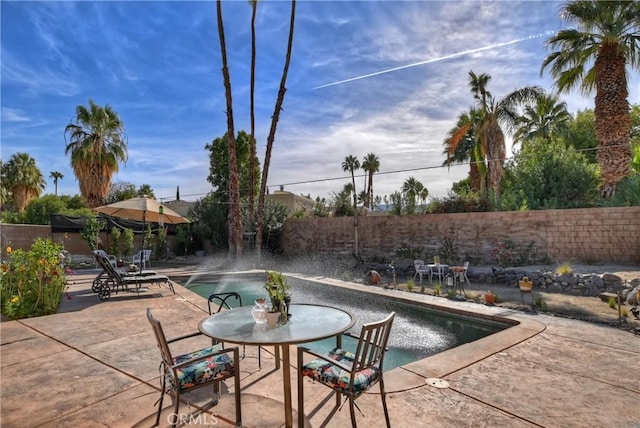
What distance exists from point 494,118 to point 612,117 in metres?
5.18

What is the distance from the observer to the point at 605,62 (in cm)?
977

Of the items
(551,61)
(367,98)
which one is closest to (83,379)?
(367,98)

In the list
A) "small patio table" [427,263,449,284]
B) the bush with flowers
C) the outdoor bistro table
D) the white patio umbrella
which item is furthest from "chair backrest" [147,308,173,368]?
"small patio table" [427,263,449,284]

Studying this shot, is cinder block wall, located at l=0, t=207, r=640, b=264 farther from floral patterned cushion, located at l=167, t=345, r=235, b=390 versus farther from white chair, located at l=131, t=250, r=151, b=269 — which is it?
floral patterned cushion, located at l=167, t=345, r=235, b=390

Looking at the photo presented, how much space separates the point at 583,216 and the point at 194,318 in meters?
9.53

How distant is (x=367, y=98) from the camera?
1072 centimetres

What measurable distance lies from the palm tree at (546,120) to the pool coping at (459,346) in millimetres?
15482

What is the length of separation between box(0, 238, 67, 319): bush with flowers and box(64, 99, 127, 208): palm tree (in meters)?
Answer: 11.3

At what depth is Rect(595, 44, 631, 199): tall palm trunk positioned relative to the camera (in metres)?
9.70

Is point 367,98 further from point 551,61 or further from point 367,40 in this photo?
→ point 551,61

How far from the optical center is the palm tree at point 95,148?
48.9 feet

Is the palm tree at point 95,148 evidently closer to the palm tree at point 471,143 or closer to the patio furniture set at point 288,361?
the palm tree at point 471,143

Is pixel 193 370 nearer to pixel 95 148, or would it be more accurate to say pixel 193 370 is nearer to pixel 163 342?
pixel 163 342

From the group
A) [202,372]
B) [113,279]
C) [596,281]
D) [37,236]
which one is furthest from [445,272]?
[37,236]
